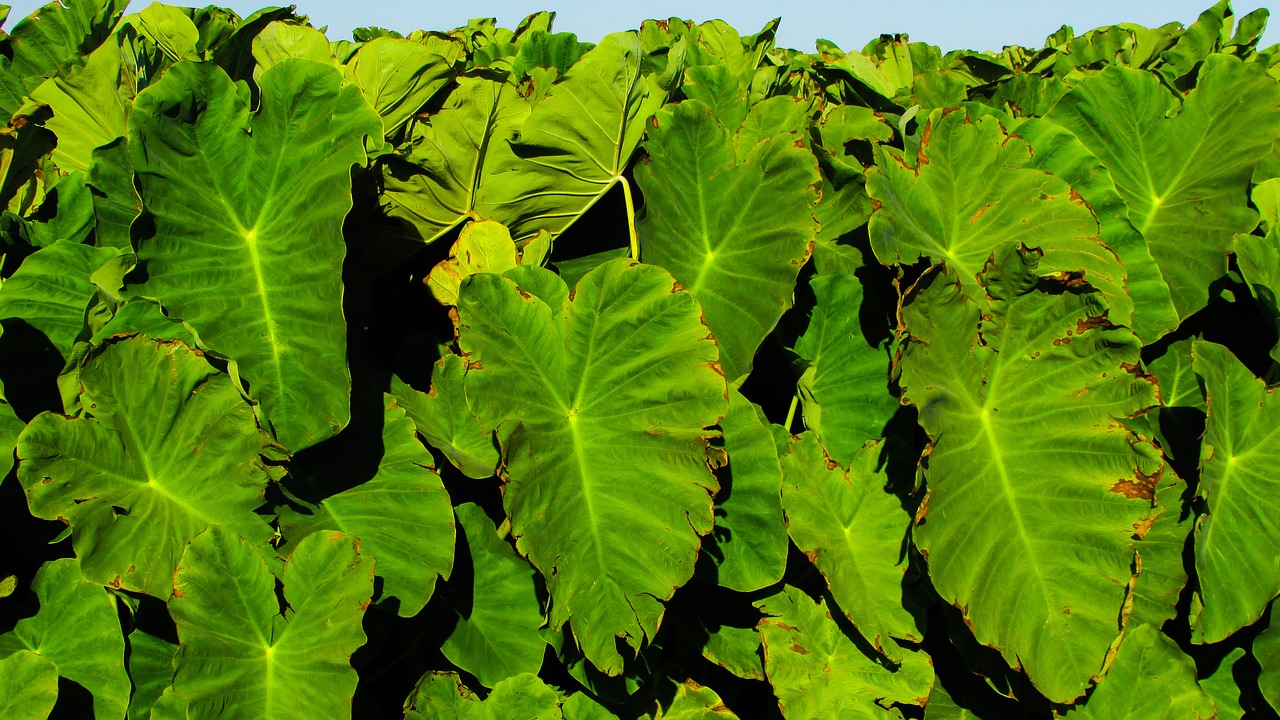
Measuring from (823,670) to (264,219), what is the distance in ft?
4.29

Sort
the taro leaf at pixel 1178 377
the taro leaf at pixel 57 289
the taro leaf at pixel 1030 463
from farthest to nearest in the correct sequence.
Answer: the taro leaf at pixel 1178 377 → the taro leaf at pixel 57 289 → the taro leaf at pixel 1030 463

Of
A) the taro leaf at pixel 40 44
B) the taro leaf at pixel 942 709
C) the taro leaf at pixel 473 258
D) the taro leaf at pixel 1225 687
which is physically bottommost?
the taro leaf at pixel 942 709

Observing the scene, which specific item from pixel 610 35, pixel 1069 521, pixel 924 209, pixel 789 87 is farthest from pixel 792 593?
pixel 789 87

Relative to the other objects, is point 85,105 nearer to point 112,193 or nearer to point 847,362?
point 112,193

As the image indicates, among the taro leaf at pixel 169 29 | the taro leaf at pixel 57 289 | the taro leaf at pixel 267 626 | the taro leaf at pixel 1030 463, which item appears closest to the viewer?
the taro leaf at pixel 267 626

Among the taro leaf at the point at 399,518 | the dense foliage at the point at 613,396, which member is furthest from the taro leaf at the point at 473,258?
the taro leaf at the point at 399,518

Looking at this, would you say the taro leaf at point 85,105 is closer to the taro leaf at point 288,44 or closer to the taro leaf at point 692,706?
the taro leaf at point 288,44

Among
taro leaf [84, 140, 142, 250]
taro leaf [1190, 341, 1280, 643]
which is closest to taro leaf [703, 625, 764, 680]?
taro leaf [1190, 341, 1280, 643]

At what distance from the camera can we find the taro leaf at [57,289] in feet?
5.40

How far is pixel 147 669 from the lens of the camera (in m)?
1.61

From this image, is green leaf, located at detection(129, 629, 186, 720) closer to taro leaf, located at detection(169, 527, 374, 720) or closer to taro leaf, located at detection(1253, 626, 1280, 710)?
taro leaf, located at detection(169, 527, 374, 720)

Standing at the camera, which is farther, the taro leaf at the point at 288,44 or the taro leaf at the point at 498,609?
the taro leaf at the point at 288,44

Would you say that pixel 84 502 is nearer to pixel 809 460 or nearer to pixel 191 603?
pixel 191 603

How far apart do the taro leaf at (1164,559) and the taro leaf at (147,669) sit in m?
1.78
